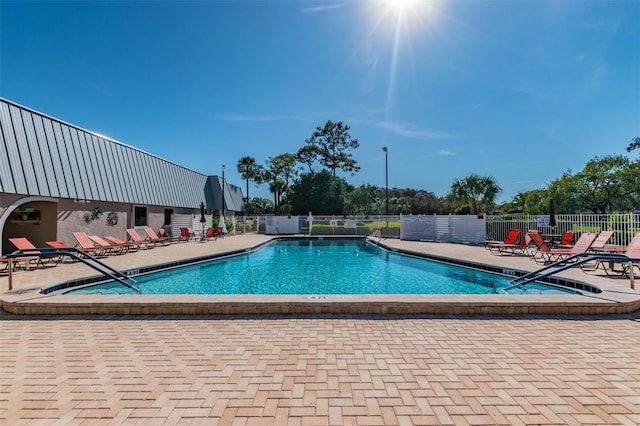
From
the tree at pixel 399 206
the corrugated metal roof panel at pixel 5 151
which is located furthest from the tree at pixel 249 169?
the tree at pixel 399 206

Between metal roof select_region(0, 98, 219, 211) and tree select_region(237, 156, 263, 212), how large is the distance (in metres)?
15.9

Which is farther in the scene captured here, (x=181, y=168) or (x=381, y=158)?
(x=381, y=158)

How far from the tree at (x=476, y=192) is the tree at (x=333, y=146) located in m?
13.8

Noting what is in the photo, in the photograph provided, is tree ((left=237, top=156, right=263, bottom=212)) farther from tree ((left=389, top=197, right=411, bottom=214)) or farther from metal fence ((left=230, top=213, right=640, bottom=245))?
tree ((left=389, top=197, right=411, bottom=214))

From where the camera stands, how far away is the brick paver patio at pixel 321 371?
6.60 feet

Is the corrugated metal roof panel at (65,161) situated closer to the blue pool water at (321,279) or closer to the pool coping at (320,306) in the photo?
the blue pool water at (321,279)

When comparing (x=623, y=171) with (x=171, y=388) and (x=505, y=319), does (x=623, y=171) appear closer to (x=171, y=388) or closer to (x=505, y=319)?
(x=505, y=319)

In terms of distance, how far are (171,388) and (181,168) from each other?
2058cm

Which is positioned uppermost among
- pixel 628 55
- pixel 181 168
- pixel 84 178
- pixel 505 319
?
pixel 628 55

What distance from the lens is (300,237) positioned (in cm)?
1997

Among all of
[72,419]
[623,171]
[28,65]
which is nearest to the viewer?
[72,419]

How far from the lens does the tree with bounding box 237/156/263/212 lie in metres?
33.8

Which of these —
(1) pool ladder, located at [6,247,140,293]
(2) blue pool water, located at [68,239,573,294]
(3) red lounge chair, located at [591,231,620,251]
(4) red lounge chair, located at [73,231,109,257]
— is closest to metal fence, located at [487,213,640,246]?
(3) red lounge chair, located at [591,231,620,251]

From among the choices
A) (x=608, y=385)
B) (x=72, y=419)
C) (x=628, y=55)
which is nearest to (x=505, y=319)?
(x=608, y=385)
